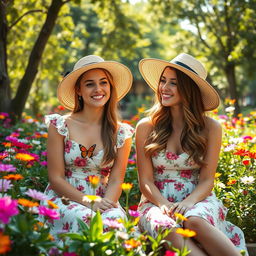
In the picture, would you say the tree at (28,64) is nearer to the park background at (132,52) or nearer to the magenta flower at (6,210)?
the park background at (132,52)

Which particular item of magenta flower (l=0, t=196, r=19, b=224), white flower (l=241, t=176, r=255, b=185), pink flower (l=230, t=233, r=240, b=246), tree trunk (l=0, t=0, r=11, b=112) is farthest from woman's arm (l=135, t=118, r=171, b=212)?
tree trunk (l=0, t=0, r=11, b=112)

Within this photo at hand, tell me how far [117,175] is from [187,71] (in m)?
0.92

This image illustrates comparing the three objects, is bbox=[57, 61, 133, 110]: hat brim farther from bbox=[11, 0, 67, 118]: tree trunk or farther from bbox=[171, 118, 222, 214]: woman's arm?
bbox=[11, 0, 67, 118]: tree trunk

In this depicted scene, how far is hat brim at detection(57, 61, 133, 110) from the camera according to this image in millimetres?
3312

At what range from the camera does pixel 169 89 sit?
332cm

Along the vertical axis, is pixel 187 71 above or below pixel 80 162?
above

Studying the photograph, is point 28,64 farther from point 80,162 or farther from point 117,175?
point 117,175

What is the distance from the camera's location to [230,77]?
11.8 metres

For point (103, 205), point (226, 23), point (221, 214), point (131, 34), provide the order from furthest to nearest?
point (131, 34) → point (226, 23) → point (221, 214) → point (103, 205)

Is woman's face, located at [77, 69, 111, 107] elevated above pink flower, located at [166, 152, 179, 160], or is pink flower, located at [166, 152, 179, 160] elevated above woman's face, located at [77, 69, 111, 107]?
woman's face, located at [77, 69, 111, 107]

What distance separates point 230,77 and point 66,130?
9.16 m

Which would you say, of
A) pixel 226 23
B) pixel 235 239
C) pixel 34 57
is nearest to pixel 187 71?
pixel 235 239

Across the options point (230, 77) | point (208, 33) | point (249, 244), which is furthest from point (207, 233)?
point (208, 33)

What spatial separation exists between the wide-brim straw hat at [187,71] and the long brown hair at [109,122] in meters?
0.34
